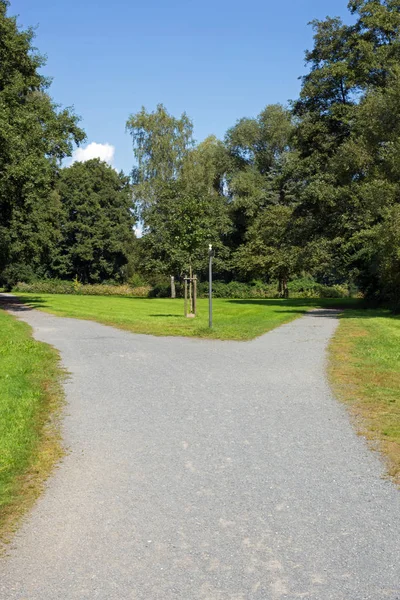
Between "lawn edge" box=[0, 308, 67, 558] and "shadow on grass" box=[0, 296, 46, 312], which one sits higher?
"lawn edge" box=[0, 308, 67, 558]

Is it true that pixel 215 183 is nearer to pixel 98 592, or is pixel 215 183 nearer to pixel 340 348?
pixel 340 348

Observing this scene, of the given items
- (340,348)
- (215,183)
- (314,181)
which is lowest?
(340,348)

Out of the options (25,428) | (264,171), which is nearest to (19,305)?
(25,428)

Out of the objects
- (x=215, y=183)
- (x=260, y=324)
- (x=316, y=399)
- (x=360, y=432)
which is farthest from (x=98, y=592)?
(x=215, y=183)

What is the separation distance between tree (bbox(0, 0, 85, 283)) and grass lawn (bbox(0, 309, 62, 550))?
45.2ft

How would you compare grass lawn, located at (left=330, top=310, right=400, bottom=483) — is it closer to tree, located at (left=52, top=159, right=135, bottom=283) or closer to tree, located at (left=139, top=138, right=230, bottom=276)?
tree, located at (left=139, top=138, right=230, bottom=276)

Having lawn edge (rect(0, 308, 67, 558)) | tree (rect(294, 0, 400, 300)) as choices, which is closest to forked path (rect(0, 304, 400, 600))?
lawn edge (rect(0, 308, 67, 558))

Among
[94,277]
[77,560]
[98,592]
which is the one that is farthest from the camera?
[94,277]

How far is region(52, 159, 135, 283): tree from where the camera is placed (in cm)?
6238

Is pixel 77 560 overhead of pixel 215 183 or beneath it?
beneath

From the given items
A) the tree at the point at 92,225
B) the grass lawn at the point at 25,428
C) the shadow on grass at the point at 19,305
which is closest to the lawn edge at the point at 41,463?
the grass lawn at the point at 25,428

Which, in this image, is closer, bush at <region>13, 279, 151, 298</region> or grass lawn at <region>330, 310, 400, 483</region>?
grass lawn at <region>330, 310, 400, 483</region>

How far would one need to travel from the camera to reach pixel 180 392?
28.4 ft

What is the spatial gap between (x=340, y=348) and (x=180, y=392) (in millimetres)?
5866
